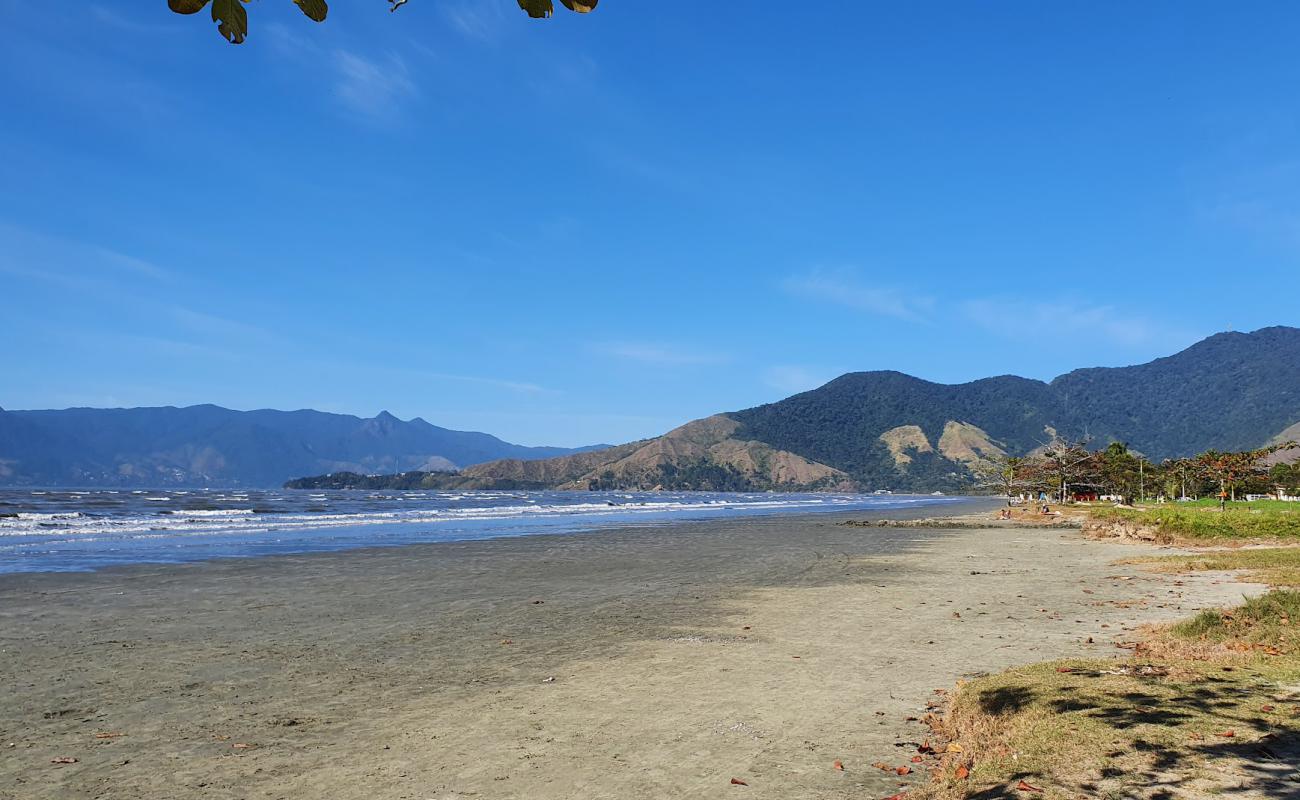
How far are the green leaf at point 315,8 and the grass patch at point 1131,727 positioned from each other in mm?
4913

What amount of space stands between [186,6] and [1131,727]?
6357mm

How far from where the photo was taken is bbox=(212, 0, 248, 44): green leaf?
2434mm

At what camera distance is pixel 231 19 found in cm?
246

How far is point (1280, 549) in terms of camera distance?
22.5m

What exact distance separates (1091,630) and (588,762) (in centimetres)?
841

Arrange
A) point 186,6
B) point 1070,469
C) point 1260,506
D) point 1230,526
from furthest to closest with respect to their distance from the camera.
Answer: point 1070,469 → point 1260,506 → point 1230,526 → point 186,6

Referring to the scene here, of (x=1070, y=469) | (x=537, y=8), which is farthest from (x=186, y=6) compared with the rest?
(x=1070, y=469)

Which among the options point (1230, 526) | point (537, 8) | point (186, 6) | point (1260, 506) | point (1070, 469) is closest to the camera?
point (186, 6)

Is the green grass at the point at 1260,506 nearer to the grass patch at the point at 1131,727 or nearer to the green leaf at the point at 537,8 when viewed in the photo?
the grass patch at the point at 1131,727

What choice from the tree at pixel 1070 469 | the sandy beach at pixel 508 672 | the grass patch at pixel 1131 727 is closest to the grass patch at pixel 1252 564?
the sandy beach at pixel 508 672

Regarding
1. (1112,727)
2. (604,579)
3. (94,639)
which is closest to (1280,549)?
(604,579)

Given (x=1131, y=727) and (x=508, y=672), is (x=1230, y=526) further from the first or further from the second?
(x=508, y=672)

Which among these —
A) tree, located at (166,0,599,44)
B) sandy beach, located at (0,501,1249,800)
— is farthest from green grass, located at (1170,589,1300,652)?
tree, located at (166,0,599,44)

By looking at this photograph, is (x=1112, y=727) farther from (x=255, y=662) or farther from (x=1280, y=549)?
(x=1280, y=549)
